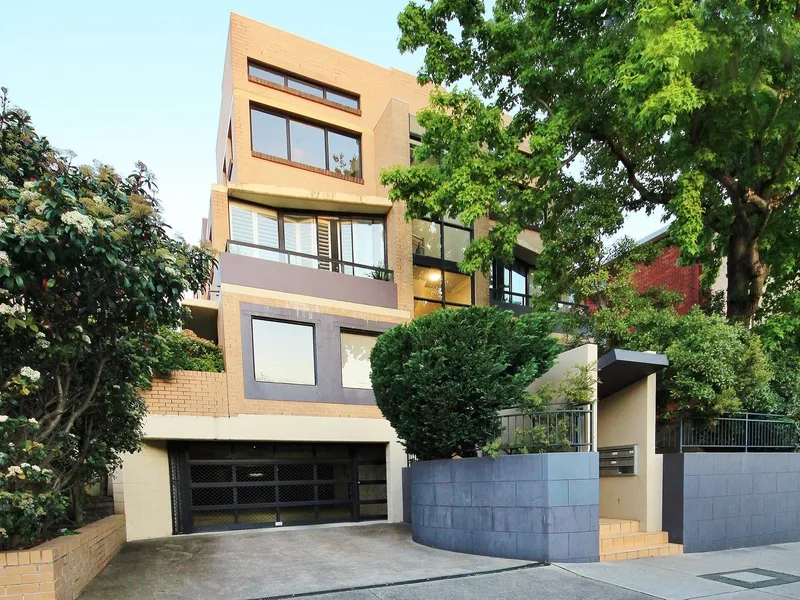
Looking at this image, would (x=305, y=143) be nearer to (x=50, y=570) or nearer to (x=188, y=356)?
(x=188, y=356)

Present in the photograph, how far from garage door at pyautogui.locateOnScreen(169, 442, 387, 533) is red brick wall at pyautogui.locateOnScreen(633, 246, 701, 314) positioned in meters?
9.50

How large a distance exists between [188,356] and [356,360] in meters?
3.69

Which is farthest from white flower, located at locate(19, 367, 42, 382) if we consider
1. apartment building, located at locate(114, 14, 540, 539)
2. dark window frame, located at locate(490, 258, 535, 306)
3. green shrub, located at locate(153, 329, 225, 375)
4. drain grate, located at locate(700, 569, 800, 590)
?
dark window frame, located at locate(490, 258, 535, 306)

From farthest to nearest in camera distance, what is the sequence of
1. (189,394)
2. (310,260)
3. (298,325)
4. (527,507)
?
(310,260) → (298,325) → (189,394) → (527,507)

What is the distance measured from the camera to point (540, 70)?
931 cm

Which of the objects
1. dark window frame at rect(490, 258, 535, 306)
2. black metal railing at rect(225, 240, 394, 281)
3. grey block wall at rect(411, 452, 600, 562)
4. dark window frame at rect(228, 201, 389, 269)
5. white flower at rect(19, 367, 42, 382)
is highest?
dark window frame at rect(228, 201, 389, 269)

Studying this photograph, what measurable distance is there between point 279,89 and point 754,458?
1273 cm

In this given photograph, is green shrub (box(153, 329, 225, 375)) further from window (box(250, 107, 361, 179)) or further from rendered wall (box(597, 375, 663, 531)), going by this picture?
rendered wall (box(597, 375, 663, 531))

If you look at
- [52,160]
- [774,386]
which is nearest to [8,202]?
[52,160]

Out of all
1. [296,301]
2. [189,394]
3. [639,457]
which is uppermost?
[296,301]

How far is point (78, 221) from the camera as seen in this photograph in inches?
153

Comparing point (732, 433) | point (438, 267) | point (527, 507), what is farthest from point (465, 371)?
point (438, 267)

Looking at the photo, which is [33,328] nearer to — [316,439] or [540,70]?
[316,439]

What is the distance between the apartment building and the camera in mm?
9459
